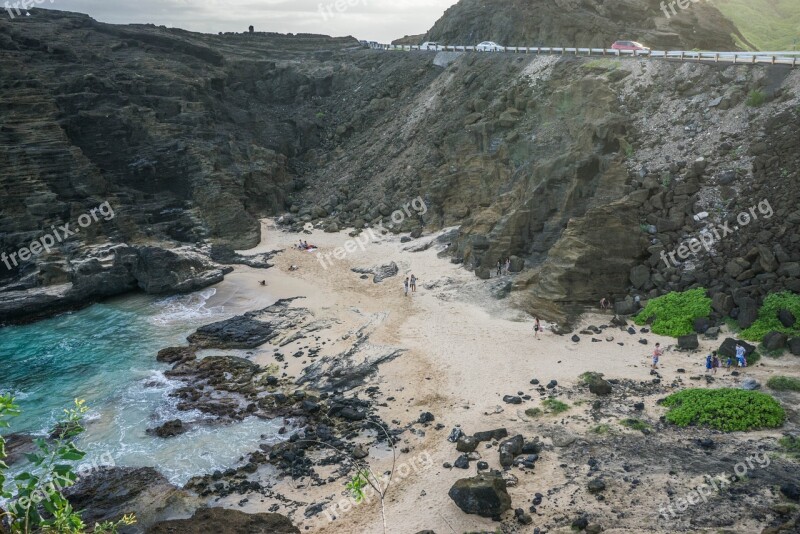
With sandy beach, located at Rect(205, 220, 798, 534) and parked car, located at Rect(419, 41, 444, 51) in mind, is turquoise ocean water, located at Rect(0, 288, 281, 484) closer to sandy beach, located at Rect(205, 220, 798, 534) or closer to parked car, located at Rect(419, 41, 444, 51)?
sandy beach, located at Rect(205, 220, 798, 534)

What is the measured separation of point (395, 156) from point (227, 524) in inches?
1588

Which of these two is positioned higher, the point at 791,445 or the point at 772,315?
the point at 772,315

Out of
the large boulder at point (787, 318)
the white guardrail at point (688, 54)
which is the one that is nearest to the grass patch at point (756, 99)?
the white guardrail at point (688, 54)

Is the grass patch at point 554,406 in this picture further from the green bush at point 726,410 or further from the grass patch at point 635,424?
the green bush at point 726,410

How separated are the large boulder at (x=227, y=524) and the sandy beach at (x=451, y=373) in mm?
586

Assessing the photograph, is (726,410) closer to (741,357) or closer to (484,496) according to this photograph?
(741,357)

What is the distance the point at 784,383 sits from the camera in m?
21.7

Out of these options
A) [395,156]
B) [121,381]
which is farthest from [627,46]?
[121,381]

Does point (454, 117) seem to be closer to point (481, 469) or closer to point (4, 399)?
A: point (481, 469)

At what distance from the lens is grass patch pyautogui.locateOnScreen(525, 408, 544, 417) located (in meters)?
22.5

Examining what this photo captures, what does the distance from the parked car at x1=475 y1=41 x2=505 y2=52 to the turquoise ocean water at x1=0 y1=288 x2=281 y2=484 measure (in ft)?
108
